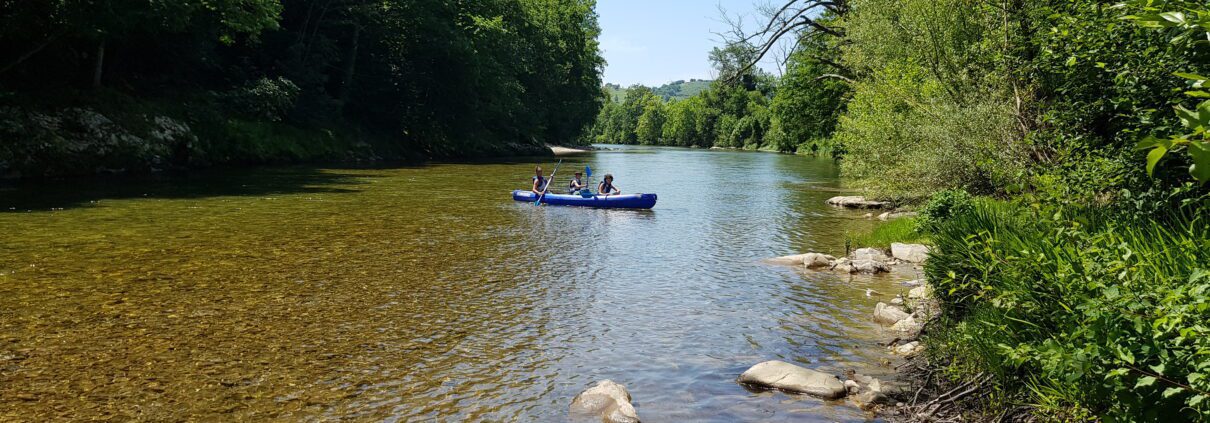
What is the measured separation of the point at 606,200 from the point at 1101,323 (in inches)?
738

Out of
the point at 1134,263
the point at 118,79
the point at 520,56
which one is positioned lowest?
the point at 1134,263

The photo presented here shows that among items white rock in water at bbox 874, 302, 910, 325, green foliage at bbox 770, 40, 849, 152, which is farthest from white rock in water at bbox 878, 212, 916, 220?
green foliage at bbox 770, 40, 849, 152

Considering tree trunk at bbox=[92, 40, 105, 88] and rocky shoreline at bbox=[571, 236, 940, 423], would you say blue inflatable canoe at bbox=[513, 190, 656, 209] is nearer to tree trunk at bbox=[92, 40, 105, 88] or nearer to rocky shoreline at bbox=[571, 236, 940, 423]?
rocky shoreline at bbox=[571, 236, 940, 423]

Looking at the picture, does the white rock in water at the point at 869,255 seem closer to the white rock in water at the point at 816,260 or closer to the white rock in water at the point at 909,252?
the white rock in water at the point at 909,252

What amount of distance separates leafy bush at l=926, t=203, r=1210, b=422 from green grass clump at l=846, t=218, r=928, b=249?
811cm

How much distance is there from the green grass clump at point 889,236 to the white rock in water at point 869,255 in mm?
687

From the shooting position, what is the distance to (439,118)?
53.8 m

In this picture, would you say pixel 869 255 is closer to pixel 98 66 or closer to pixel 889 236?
pixel 889 236

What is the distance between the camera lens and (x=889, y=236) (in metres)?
15.5

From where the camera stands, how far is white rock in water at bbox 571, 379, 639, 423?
6.18 meters

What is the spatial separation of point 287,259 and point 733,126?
116m

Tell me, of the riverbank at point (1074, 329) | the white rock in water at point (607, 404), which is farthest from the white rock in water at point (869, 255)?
the white rock in water at point (607, 404)

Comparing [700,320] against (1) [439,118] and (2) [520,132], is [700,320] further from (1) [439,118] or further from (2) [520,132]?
(2) [520,132]

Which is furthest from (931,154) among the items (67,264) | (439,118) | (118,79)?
(439,118)
